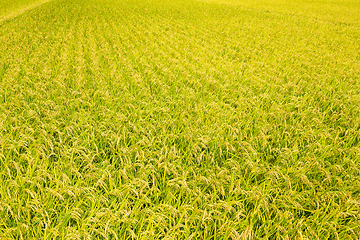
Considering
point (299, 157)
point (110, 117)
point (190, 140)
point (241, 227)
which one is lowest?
point (299, 157)

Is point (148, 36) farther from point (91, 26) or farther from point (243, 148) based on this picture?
point (243, 148)

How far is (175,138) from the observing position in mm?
3420

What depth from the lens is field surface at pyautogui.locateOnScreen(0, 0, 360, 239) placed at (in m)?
2.31

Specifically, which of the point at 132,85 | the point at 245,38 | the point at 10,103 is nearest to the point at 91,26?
the point at 245,38

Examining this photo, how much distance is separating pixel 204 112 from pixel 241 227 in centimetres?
231

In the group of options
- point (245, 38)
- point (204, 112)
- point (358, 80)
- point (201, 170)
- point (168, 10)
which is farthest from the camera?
point (168, 10)

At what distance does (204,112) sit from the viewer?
441 cm

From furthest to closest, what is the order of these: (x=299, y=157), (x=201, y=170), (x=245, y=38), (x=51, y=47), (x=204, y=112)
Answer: (x=245, y=38)
(x=51, y=47)
(x=204, y=112)
(x=299, y=157)
(x=201, y=170)

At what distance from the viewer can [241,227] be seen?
7.69 feet

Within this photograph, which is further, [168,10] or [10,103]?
[168,10]

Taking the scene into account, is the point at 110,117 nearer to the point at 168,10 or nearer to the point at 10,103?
the point at 10,103

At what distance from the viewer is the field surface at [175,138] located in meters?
2.31

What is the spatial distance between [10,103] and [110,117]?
1525 mm

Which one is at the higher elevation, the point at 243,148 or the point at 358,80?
the point at 243,148
